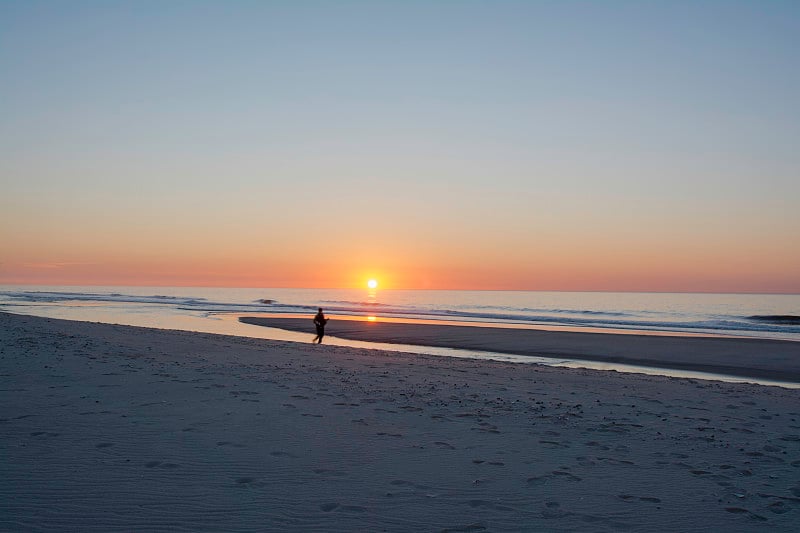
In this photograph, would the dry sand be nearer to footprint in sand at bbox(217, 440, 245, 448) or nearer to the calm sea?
footprint in sand at bbox(217, 440, 245, 448)

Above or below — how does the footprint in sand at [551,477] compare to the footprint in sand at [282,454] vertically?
above

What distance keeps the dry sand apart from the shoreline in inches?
334

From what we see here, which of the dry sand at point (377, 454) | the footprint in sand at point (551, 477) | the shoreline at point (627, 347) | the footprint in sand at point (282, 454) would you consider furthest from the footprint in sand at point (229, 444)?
the shoreline at point (627, 347)

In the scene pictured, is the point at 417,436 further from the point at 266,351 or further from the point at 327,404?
the point at 266,351

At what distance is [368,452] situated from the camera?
7.23m

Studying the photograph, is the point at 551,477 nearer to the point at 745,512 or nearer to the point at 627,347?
the point at 745,512

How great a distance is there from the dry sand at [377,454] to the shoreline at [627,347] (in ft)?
27.9

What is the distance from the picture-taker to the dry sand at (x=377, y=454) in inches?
210

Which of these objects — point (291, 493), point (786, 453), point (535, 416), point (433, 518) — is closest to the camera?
point (433, 518)

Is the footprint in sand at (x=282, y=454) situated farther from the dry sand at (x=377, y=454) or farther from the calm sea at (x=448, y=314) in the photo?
the calm sea at (x=448, y=314)

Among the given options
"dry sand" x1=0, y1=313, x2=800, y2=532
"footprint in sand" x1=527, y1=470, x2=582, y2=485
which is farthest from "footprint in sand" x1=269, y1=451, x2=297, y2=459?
"footprint in sand" x1=527, y1=470, x2=582, y2=485

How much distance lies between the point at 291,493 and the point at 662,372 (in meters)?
16.7

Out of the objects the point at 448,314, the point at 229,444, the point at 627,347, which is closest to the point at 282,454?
the point at 229,444

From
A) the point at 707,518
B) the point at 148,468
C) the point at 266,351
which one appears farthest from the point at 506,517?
the point at 266,351
